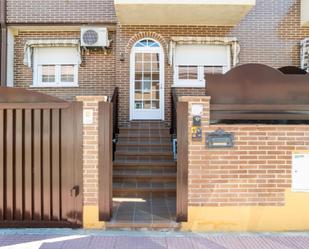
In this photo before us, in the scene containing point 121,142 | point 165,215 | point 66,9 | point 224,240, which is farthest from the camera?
point 66,9

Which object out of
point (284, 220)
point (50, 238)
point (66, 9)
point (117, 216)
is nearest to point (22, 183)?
point (50, 238)

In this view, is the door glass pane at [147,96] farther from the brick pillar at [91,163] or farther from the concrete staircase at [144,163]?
the brick pillar at [91,163]

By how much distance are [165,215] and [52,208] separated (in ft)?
5.84

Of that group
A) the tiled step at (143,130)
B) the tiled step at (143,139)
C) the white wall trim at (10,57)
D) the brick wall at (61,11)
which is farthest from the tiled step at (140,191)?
the white wall trim at (10,57)

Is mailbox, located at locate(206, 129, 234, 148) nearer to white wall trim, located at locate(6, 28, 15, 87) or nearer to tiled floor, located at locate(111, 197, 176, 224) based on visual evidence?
tiled floor, located at locate(111, 197, 176, 224)

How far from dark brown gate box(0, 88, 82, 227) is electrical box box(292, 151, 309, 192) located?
128 inches

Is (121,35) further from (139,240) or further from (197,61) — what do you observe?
(139,240)

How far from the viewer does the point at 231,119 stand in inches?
206

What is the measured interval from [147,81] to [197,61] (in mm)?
1506

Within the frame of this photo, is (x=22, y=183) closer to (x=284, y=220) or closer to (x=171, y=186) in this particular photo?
(x=171, y=186)

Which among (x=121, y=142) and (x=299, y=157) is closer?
→ (x=299, y=157)

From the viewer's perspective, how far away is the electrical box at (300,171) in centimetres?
521

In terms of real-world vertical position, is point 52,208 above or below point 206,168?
below

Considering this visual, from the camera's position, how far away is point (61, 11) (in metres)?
9.49
